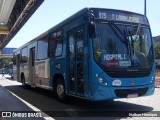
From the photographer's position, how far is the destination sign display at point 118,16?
908 centimetres

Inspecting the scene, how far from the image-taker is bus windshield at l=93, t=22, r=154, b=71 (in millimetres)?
8789

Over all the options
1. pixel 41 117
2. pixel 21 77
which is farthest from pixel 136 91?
pixel 21 77

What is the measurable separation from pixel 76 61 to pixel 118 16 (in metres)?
1.94

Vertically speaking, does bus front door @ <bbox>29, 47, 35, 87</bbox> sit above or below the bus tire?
above

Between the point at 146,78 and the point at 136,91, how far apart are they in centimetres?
56

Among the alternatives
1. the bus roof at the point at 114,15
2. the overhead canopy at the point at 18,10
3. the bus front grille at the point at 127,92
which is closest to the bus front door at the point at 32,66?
the overhead canopy at the point at 18,10

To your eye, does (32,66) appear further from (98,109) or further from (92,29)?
(92,29)

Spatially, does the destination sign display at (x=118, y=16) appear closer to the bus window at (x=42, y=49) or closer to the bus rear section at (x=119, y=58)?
the bus rear section at (x=119, y=58)

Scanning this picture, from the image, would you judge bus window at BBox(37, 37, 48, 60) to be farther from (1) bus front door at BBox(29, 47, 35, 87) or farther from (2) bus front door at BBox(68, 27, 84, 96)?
(2) bus front door at BBox(68, 27, 84, 96)

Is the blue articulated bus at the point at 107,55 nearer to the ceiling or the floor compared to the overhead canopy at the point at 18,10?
nearer to the floor

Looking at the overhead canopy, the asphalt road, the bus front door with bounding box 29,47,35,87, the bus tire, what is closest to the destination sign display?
the asphalt road

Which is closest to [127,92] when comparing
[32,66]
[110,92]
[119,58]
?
[110,92]

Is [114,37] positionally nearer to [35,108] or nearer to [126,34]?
[126,34]

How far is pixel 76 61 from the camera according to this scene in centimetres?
974
